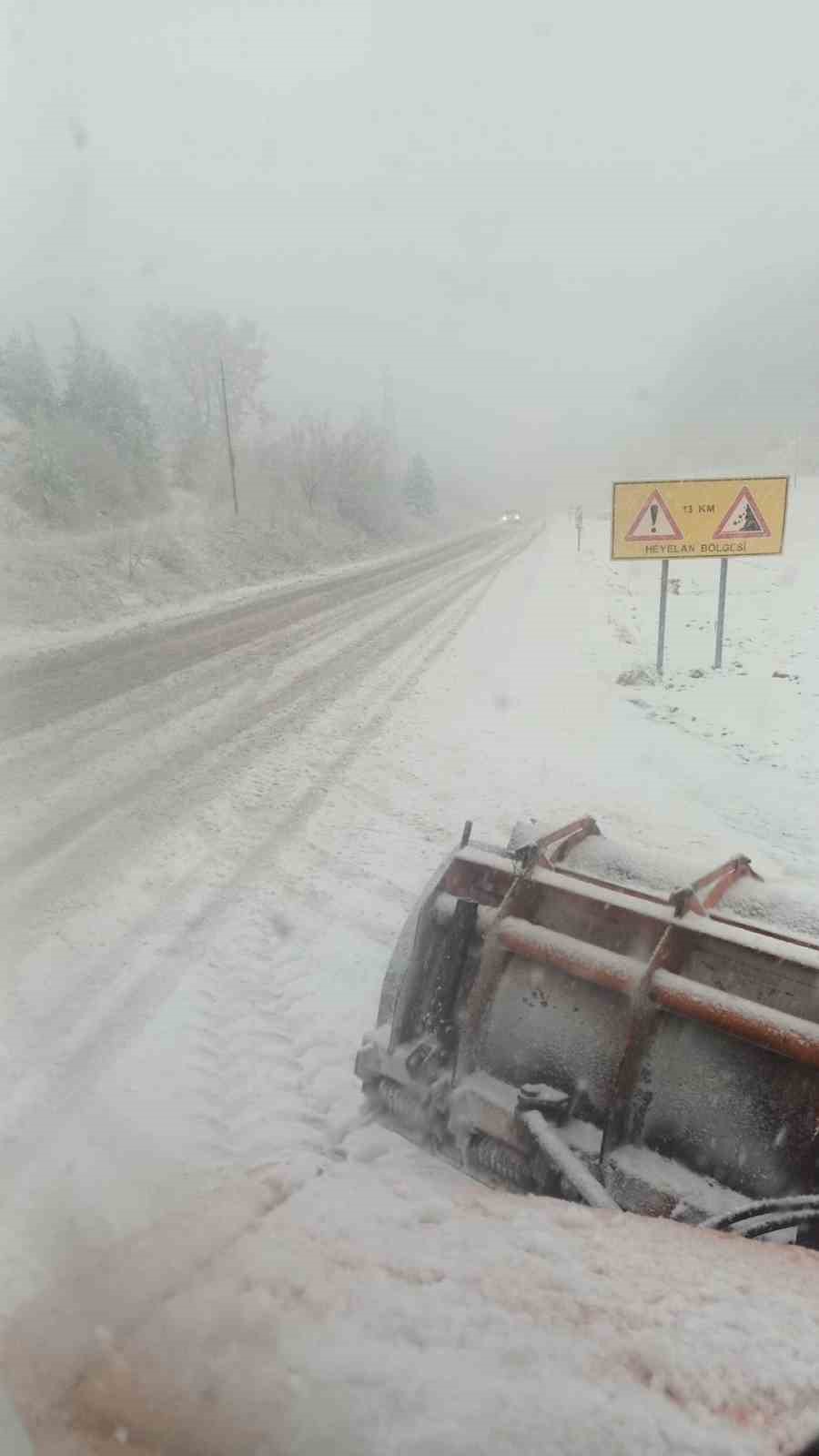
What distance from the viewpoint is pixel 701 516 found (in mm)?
11547

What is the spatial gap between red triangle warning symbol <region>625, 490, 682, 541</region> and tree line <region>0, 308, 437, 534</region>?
1451 cm

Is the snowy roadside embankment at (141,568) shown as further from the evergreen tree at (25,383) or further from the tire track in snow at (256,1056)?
the tire track in snow at (256,1056)

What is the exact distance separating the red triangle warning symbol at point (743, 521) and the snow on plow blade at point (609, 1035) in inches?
365

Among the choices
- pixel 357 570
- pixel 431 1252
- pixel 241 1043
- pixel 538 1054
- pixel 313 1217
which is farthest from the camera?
pixel 357 570

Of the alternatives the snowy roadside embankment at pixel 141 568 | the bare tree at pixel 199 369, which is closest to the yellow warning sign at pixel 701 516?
the snowy roadside embankment at pixel 141 568

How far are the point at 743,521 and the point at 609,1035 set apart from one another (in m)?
10.3

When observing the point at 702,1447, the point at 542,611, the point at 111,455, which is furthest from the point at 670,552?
the point at 111,455

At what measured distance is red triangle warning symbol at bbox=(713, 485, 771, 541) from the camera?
11.3m

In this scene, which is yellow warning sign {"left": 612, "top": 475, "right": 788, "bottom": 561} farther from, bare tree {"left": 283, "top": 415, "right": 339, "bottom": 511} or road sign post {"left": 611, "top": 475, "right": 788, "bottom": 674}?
bare tree {"left": 283, "top": 415, "right": 339, "bottom": 511}

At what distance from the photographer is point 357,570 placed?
27766 millimetres

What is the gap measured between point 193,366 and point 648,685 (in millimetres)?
44634

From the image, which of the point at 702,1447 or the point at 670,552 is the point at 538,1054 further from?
the point at 670,552

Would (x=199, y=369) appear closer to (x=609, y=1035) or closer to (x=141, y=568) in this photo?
(x=141, y=568)

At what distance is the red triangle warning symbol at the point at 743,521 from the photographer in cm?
1134
